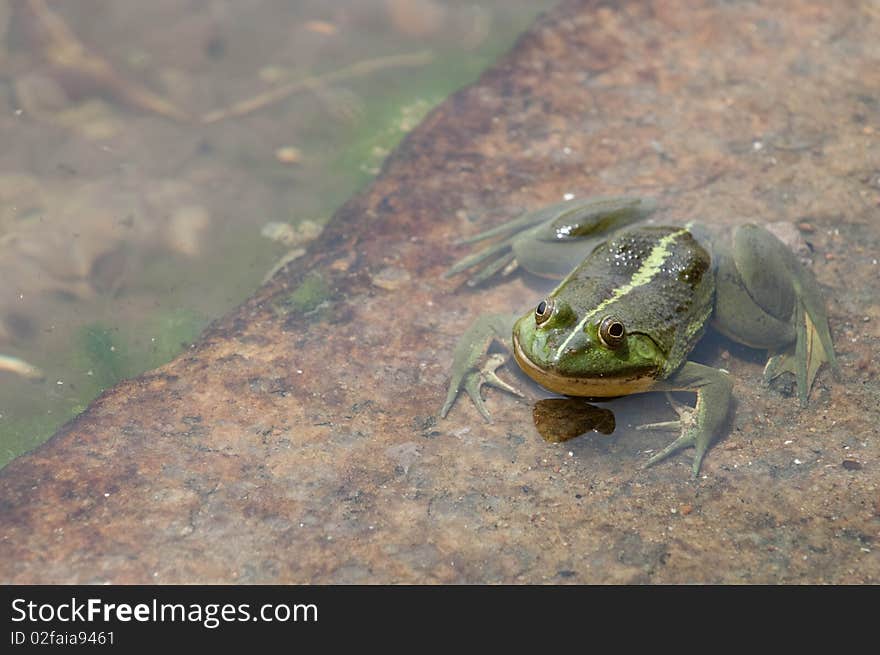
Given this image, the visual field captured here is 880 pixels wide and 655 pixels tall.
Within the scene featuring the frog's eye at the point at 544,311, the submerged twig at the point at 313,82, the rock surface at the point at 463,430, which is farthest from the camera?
the submerged twig at the point at 313,82

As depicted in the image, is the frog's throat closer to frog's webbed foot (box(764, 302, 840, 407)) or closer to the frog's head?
the frog's head

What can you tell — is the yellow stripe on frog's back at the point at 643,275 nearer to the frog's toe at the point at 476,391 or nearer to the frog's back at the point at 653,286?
the frog's back at the point at 653,286

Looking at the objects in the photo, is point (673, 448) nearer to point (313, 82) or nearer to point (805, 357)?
point (805, 357)

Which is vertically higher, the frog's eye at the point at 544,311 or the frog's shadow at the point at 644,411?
the frog's eye at the point at 544,311

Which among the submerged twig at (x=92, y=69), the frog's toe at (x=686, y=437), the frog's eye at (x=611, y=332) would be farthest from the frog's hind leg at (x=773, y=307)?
the submerged twig at (x=92, y=69)

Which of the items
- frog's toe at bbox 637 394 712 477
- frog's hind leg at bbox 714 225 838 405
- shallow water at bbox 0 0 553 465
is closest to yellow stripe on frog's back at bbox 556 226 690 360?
frog's hind leg at bbox 714 225 838 405

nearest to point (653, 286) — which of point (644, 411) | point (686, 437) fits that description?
point (644, 411)
